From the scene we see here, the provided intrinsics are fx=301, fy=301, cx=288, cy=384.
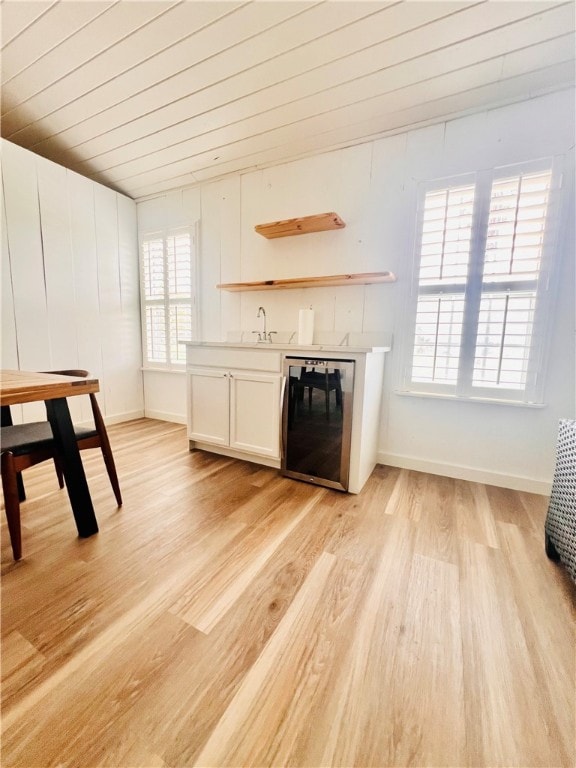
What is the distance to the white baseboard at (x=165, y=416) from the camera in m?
3.59

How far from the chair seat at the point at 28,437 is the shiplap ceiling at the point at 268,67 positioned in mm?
2232

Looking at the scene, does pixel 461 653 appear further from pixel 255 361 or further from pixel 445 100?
pixel 445 100

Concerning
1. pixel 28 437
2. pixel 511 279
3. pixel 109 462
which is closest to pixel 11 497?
pixel 28 437

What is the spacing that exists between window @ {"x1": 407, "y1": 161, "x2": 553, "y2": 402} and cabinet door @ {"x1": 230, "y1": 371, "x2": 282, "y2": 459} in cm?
116

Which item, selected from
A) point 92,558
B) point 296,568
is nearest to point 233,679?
point 296,568

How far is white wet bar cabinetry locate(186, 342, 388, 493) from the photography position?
75.9 inches

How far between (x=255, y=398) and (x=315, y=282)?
3.52 ft

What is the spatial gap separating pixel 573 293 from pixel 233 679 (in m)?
2.60

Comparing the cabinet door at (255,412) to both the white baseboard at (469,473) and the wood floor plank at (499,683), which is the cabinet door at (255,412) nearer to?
the white baseboard at (469,473)

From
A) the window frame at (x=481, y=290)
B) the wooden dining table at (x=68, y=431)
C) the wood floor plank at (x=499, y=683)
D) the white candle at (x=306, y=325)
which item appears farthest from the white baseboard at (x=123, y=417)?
the wood floor plank at (x=499, y=683)

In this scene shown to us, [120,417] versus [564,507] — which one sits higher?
[564,507]

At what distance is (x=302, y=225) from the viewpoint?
241cm

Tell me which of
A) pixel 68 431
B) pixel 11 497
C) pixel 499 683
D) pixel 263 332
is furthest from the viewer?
pixel 263 332

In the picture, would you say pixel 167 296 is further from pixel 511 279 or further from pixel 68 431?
pixel 511 279
